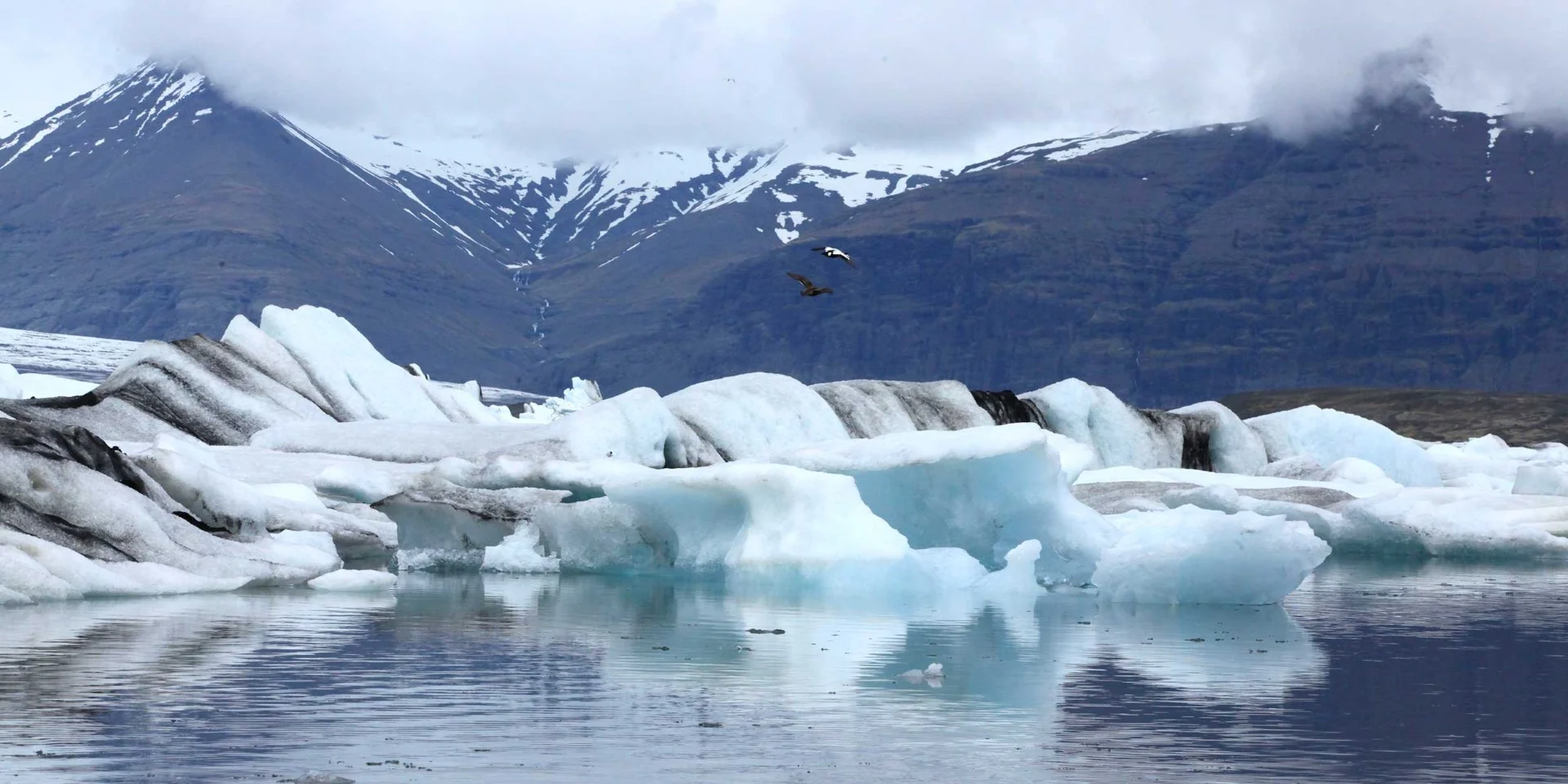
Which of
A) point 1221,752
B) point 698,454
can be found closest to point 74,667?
point 1221,752

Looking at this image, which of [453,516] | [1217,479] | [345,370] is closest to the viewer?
[453,516]

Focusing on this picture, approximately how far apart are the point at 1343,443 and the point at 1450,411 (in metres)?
64.2

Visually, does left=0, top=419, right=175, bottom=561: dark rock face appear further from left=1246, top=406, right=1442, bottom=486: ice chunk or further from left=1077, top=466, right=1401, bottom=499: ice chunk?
left=1246, top=406, right=1442, bottom=486: ice chunk

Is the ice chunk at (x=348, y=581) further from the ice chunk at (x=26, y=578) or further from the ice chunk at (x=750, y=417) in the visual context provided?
the ice chunk at (x=750, y=417)

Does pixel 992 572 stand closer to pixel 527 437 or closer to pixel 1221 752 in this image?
pixel 527 437

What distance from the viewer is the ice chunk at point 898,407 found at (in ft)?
131

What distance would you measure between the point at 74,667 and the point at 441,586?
31.4 ft

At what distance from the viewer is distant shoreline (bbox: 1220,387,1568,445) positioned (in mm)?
103750

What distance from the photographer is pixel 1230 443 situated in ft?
159

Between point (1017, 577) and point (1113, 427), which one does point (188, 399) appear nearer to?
point (1017, 577)

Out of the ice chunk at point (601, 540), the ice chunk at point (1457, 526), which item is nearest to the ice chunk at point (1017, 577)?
the ice chunk at point (601, 540)

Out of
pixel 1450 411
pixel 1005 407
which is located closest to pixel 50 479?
pixel 1005 407

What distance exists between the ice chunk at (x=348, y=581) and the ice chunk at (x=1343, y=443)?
106 feet

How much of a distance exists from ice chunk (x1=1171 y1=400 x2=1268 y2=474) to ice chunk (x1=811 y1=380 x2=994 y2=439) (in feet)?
26.4
